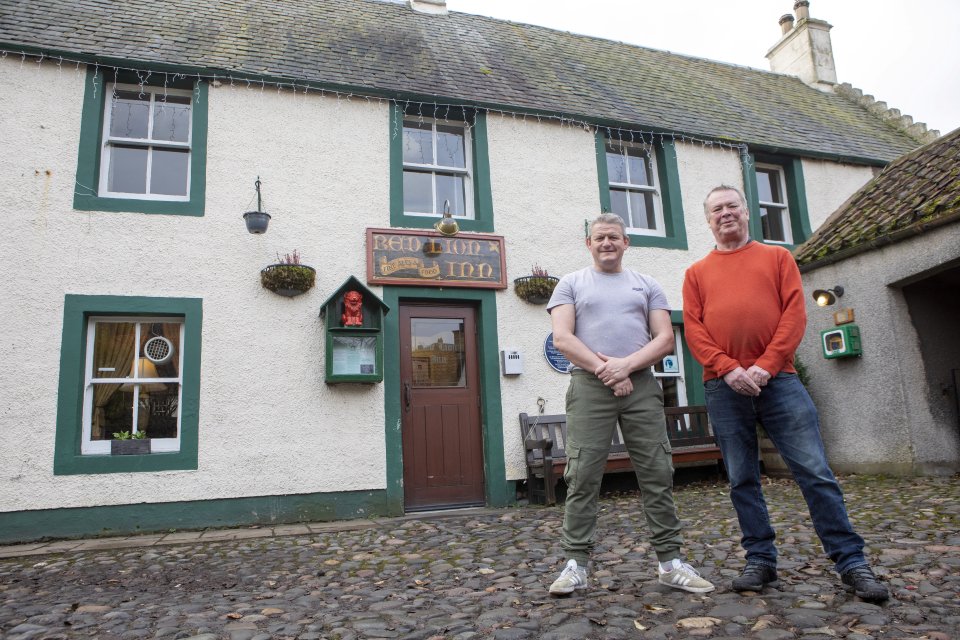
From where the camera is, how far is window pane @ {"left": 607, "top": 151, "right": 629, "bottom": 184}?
9156 millimetres

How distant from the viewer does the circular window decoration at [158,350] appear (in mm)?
6832

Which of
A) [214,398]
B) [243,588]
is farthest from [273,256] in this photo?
[243,588]

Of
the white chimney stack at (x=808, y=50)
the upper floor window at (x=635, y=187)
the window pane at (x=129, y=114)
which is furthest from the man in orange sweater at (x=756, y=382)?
the white chimney stack at (x=808, y=50)

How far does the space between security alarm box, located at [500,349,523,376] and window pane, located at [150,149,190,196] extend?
153 inches

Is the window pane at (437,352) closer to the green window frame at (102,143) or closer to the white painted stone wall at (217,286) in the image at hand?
the white painted stone wall at (217,286)

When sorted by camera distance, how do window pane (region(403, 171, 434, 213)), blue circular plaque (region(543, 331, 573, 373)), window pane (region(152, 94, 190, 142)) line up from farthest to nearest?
window pane (region(403, 171, 434, 213)) < blue circular plaque (region(543, 331, 573, 373)) < window pane (region(152, 94, 190, 142))

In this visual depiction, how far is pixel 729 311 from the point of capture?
11.0 ft

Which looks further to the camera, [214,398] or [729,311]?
[214,398]

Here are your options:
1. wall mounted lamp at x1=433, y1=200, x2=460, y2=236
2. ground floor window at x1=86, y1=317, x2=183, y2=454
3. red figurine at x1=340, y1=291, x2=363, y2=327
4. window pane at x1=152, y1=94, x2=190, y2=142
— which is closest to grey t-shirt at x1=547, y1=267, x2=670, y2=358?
red figurine at x1=340, y1=291, x2=363, y2=327

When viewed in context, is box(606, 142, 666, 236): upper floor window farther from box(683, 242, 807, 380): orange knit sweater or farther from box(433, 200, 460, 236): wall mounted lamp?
box(683, 242, 807, 380): orange knit sweater

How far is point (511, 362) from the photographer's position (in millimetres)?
7750

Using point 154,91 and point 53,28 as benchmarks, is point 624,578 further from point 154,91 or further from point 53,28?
point 53,28

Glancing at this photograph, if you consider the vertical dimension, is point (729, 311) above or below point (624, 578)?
above

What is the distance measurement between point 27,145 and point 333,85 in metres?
3.12
